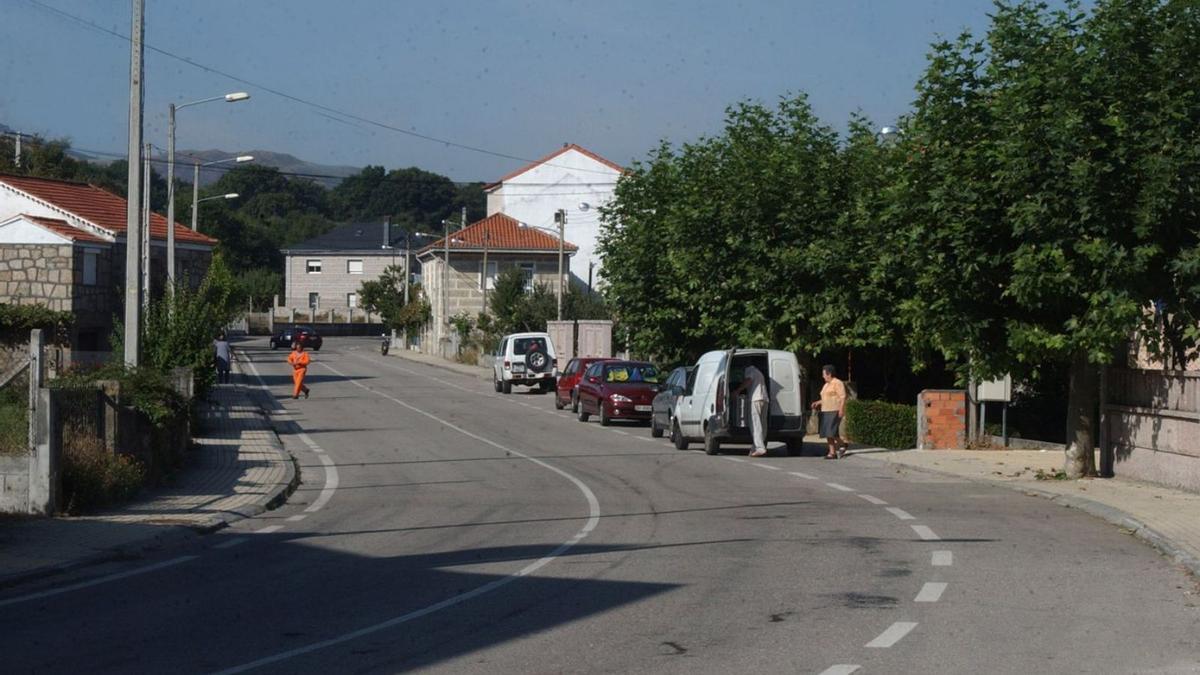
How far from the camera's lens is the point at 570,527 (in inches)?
584

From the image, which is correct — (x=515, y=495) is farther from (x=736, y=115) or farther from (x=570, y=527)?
(x=736, y=115)

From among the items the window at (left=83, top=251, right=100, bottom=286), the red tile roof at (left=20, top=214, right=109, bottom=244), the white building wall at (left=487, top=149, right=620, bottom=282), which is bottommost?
the window at (left=83, top=251, right=100, bottom=286)

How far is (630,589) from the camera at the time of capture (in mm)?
10703

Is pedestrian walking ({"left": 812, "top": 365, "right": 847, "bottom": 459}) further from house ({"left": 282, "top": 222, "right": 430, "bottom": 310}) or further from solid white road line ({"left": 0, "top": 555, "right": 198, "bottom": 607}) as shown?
house ({"left": 282, "top": 222, "right": 430, "bottom": 310})

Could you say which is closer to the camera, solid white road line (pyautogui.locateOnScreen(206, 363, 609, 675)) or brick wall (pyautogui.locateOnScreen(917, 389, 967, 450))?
solid white road line (pyautogui.locateOnScreen(206, 363, 609, 675))

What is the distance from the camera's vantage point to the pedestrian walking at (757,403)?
24.6 m

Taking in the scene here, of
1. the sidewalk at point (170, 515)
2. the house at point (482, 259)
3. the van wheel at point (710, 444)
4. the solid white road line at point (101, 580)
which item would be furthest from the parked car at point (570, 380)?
the house at point (482, 259)

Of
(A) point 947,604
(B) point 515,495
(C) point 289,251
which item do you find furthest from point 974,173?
(C) point 289,251

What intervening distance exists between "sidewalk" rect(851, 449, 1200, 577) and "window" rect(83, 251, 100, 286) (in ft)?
80.5

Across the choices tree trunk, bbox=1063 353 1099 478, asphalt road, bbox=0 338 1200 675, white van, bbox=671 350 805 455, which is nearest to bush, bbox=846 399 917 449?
white van, bbox=671 350 805 455

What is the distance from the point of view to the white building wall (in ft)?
297

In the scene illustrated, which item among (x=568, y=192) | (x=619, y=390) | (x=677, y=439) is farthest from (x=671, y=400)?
(x=568, y=192)

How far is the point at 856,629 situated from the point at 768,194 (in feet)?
75.3

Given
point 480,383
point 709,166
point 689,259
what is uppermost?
point 709,166
